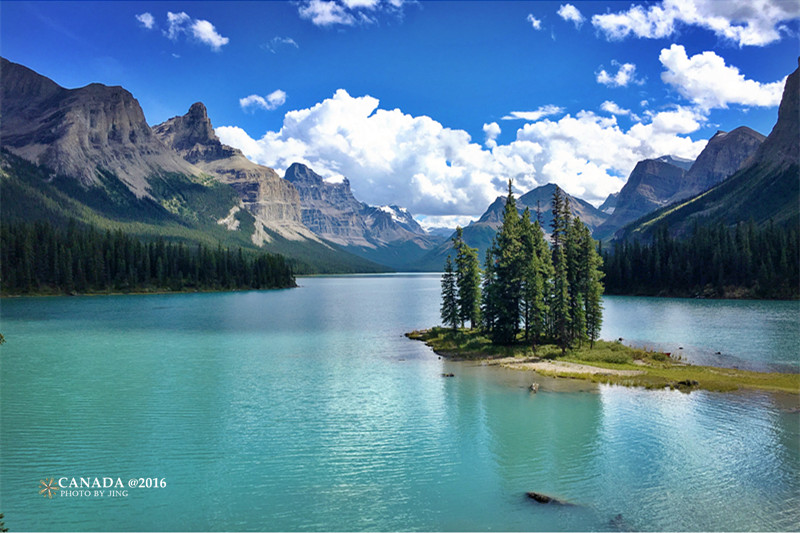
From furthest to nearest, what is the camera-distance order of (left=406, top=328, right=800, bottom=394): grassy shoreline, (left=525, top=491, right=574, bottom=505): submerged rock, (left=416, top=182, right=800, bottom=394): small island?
1. (left=416, top=182, right=800, bottom=394): small island
2. (left=406, top=328, right=800, bottom=394): grassy shoreline
3. (left=525, top=491, right=574, bottom=505): submerged rock

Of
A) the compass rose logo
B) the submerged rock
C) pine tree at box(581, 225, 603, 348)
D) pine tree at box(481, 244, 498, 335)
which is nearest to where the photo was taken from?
the submerged rock

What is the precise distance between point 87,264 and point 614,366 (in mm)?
171828

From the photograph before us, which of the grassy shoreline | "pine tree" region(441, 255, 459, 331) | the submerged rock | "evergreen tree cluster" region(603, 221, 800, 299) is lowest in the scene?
the submerged rock

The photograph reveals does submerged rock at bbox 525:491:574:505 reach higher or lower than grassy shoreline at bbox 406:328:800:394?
lower

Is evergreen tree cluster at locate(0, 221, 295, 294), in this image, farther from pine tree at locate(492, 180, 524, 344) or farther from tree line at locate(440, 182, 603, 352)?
pine tree at locate(492, 180, 524, 344)

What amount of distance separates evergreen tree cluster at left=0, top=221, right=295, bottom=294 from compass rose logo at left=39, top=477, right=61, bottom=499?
15532 cm

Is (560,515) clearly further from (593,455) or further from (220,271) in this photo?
(220,271)

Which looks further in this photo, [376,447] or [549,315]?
[549,315]

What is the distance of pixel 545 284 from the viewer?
62031mm

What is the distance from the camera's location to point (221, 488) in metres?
24.2

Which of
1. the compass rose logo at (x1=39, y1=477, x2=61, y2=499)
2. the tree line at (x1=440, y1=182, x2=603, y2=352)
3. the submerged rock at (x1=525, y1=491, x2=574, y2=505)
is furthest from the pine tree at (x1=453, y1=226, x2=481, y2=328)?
the compass rose logo at (x1=39, y1=477, x2=61, y2=499)

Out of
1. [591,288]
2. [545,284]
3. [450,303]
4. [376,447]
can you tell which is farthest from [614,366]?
[376,447]

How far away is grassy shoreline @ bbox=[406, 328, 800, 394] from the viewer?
1729 inches

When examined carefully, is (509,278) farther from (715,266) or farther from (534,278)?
(715,266)
